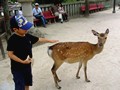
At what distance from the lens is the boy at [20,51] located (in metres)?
3.64

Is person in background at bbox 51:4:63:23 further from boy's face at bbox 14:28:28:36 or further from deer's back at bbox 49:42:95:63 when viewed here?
boy's face at bbox 14:28:28:36

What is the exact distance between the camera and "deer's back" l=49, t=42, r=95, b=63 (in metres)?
5.20

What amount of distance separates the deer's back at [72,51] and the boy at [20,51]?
1.20m

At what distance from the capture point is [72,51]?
5.27m

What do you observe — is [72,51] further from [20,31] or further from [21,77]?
[20,31]

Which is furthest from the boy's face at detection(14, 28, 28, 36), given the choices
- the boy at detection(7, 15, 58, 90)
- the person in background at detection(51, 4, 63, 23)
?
the person in background at detection(51, 4, 63, 23)

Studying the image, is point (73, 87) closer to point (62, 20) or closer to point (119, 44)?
point (119, 44)

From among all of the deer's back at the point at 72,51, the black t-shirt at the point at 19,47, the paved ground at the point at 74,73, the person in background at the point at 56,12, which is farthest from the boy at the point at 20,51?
the person in background at the point at 56,12

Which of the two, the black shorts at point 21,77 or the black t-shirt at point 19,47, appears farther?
the black shorts at point 21,77

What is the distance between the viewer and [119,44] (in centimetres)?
884

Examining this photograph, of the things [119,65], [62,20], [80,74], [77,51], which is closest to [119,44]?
[119,65]

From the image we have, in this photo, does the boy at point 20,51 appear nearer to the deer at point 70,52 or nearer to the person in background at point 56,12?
the deer at point 70,52

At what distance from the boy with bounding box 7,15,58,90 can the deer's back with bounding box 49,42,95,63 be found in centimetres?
120

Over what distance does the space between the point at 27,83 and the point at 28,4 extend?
6798 mm
